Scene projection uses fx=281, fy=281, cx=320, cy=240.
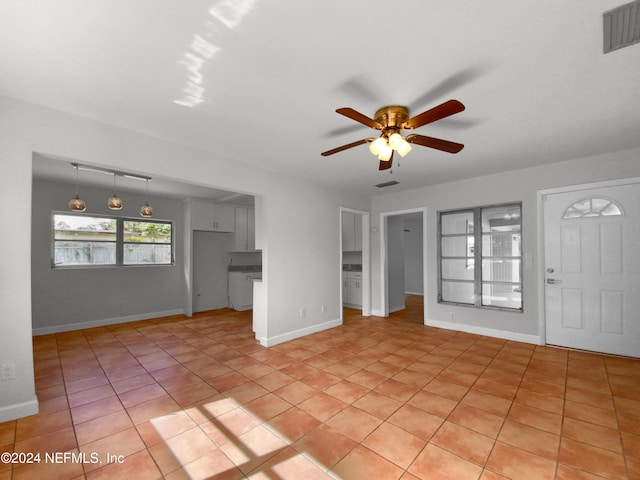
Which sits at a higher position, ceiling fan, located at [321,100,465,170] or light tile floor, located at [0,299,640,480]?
ceiling fan, located at [321,100,465,170]

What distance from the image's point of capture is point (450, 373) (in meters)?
3.19

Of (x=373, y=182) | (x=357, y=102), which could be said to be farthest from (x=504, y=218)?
(x=357, y=102)

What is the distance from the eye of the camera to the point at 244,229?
6.88 m

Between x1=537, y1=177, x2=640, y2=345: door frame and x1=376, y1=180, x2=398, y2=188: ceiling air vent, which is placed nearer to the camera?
x1=537, y1=177, x2=640, y2=345: door frame

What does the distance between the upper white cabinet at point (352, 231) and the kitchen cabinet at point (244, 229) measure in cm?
219

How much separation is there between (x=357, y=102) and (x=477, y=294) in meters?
3.93

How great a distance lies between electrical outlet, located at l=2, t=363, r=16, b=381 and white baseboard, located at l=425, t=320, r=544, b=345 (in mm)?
5394

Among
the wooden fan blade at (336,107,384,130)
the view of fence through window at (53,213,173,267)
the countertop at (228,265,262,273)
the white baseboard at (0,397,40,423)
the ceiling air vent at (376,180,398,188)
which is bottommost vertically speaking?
the white baseboard at (0,397,40,423)

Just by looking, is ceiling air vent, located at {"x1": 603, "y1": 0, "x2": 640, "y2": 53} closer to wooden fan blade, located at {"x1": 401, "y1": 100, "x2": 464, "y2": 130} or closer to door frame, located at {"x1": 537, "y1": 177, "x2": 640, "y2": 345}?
wooden fan blade, located at {"x1": 401, "y1": 100, "x2": 464, "y2": 130}

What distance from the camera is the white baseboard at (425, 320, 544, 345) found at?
4.17 m

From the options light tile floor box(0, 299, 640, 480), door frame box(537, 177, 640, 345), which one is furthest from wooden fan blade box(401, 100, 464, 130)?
door frame box(537, 177, 640, 345)

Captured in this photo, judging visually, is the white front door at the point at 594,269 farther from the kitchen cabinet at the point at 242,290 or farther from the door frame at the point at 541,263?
the kitchen cabinet at the point at 242,290

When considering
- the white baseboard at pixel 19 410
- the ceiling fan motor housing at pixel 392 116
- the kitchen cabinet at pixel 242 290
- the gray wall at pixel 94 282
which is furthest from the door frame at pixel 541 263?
the gray wall at pixel 94 282

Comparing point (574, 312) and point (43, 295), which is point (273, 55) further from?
point (43, 295)
